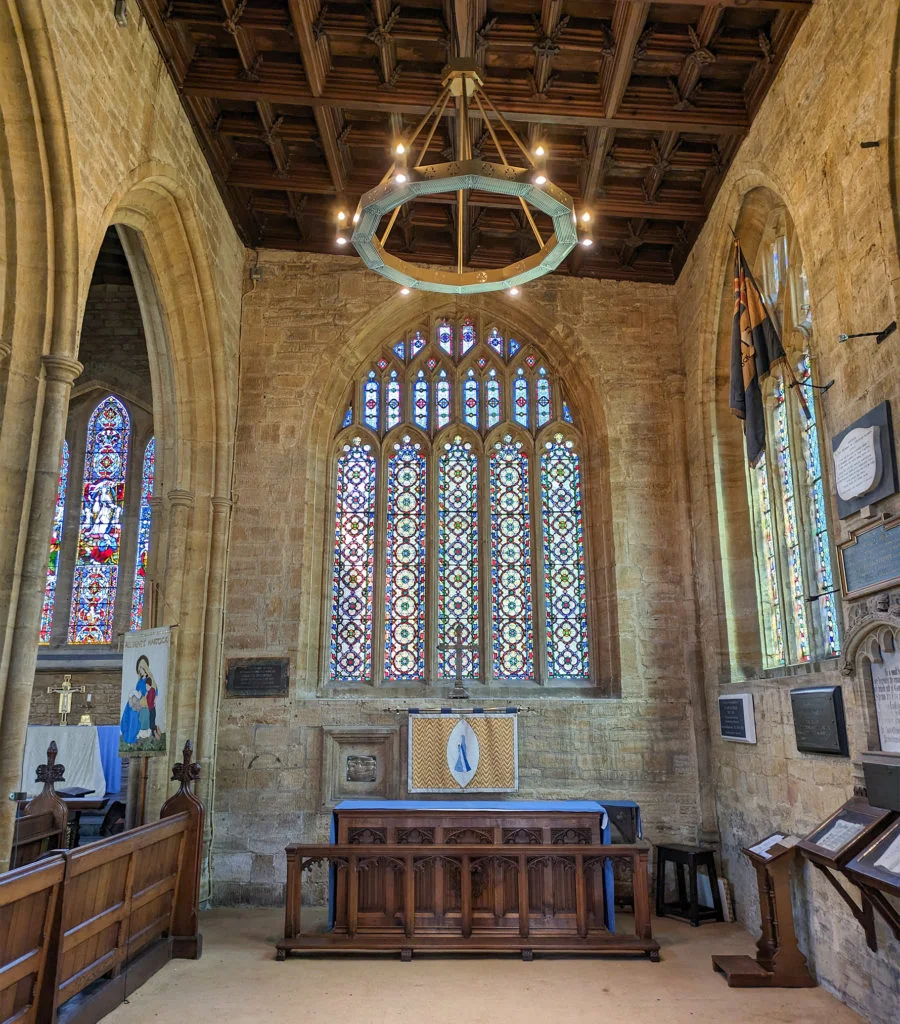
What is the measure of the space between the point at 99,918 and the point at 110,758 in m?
5.68

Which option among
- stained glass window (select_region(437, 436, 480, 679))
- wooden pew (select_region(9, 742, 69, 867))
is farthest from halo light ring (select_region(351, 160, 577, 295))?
wooden pew (select_region(9, 742, 69, 867))

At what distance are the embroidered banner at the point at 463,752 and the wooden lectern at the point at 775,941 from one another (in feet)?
9.84

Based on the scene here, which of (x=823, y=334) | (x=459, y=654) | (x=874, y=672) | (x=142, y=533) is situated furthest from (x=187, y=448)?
(x=874, y=672)

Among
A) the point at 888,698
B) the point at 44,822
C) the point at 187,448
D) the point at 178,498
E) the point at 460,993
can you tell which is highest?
the point at 187,448

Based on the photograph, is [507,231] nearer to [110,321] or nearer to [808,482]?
[808,482]

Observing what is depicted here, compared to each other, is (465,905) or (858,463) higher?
(858,463)

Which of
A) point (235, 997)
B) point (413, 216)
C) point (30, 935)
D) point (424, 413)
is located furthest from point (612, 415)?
point (30, 935)

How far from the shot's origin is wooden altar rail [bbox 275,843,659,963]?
6.20 meters

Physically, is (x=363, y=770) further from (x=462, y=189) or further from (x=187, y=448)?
(x=462, y=189)

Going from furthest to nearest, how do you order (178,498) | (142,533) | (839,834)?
1. (142,533)
2. (178,498)
3. (839,834)

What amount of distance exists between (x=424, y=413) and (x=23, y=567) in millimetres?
5657

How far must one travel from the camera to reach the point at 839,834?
487cm

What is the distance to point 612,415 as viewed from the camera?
9.58m

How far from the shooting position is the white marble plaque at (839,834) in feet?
15.5
